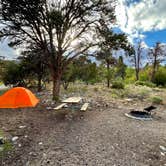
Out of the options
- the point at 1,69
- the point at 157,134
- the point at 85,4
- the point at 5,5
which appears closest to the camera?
the point at 157,134

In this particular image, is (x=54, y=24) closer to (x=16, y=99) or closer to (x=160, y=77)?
(x=16, y=99)

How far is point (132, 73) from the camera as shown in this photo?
161 ft

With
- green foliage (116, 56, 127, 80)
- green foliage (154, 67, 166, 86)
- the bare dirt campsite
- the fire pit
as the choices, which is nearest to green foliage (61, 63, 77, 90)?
the bare dirt campsite

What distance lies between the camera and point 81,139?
6.02 metres

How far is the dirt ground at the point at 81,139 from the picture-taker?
4773 millimetres

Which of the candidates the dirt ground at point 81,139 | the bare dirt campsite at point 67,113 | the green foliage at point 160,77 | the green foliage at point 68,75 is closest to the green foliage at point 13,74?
the bare dirt campsite at point 67,113

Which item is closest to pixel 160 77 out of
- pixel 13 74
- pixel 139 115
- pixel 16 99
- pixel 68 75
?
pixel 68 75

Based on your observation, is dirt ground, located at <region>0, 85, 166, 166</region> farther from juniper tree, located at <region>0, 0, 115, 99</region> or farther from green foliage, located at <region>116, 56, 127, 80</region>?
green foliage, located at <region>116, 56, 127, 80</region>

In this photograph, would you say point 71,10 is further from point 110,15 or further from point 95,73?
point 95,73

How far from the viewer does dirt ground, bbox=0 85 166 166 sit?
188 inches

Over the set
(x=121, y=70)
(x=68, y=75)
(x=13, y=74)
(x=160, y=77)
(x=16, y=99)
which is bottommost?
(x=16, y=99)

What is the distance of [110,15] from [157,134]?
7793mm

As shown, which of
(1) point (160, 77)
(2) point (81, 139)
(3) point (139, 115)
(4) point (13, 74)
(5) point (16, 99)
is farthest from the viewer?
(1) point (160, 77)

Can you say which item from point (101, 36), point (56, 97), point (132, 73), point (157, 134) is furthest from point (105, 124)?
point (132, 73)
